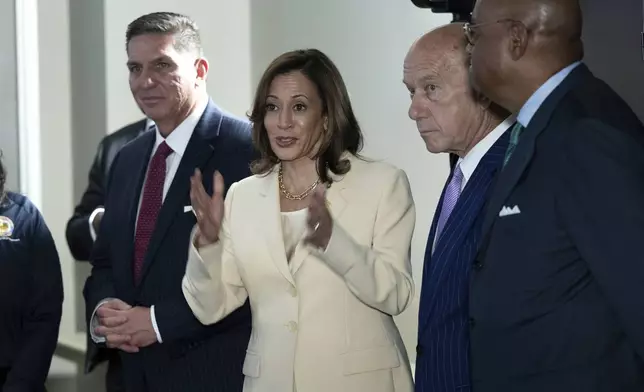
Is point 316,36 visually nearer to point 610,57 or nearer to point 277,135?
point 277,135

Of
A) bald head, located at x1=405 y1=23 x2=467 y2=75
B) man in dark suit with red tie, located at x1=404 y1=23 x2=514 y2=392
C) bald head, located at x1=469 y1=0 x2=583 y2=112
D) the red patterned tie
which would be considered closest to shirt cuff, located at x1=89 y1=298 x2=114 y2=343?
the red patterned tie

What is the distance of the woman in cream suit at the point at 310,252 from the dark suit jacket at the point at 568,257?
1.45 feet

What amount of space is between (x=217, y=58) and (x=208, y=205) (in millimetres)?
2680

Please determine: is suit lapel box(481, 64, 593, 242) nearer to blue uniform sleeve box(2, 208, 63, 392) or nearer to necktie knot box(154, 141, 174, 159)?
necktie knot box(154, 141, 174, 159)

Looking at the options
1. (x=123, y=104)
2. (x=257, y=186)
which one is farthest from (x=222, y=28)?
(x=257, y=186)

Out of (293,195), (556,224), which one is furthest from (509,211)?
(293,195)

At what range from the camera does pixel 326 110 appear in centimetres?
249

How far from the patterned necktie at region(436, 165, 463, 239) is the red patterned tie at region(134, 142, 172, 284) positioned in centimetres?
100

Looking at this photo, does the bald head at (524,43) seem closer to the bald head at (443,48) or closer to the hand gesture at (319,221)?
the bald head at (443,48)

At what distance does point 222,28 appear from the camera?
491 centimetres

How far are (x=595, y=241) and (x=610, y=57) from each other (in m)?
0.69

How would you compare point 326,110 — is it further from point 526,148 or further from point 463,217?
point 526,148

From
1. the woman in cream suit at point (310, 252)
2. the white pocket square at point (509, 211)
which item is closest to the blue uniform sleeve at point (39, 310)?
the woman in cream suit at point (310, 252)

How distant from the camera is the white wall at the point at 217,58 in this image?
4.82 meters
